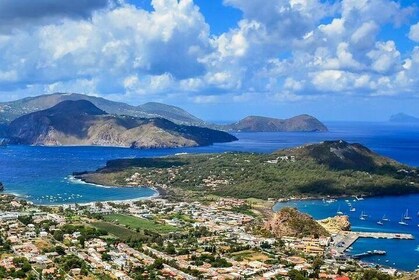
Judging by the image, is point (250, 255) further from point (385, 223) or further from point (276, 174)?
point (276, 174)

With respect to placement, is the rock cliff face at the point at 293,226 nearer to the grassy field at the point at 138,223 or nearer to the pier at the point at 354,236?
the pier at the point at 354,236

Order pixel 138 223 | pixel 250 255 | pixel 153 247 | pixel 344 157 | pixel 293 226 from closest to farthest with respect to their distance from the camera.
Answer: pixel 250 255, pixel 153 247, pixel 293 226, pixel 138 223, pixel 344 157

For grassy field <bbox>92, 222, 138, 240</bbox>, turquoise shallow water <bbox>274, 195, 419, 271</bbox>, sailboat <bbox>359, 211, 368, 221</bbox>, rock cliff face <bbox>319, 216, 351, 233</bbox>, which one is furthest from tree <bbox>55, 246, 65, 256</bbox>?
sailboat <bbox>359, 211, 368, 221</bbox>

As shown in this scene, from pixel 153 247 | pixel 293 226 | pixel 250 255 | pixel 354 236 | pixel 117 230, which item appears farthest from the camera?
pixel 354 236

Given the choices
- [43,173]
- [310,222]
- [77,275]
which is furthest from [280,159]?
[77,275]

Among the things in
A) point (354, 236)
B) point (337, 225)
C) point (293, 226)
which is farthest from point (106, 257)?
point (337, 225)

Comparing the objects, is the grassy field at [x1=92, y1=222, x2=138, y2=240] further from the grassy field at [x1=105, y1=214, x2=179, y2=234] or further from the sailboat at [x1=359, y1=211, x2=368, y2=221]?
the sailboat at [x1=359, y1=211, x2=368, y2=221]

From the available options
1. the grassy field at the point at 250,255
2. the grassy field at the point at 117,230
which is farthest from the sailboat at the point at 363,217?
the grassy field at the point at 117,230
